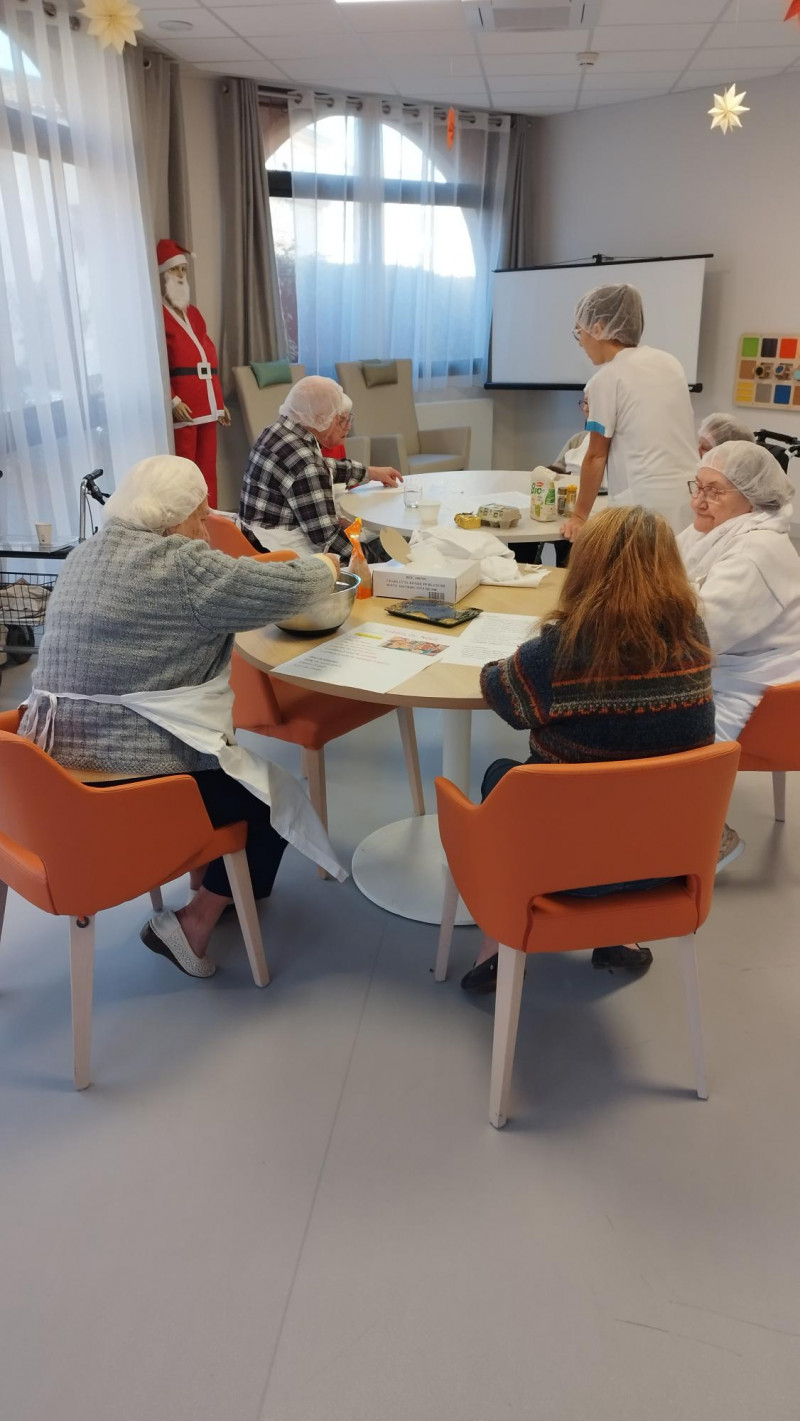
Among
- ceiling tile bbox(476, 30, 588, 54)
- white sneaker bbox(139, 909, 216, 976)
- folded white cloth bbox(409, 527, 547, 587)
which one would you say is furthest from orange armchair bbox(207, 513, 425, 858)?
ceiling tile bbox(476, 30, 588, 54)

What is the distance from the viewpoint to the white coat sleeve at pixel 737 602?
212cm

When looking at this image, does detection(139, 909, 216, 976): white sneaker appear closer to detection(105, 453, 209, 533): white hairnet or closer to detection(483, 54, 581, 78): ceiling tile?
detection(105, 453, 209, 533): white hairnet

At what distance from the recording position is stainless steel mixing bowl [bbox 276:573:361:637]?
2008 millimetres

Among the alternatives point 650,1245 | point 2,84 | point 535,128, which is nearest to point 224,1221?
point 650,1245

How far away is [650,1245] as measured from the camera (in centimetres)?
147

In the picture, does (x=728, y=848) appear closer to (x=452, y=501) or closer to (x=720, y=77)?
(x=452, y=501)

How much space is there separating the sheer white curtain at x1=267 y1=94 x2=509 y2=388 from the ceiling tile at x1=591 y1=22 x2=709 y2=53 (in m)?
1.69

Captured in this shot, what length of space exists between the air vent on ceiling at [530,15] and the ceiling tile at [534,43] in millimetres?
208

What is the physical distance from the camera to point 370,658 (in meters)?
1.91

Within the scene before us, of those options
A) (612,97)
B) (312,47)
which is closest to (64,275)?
(312,47)

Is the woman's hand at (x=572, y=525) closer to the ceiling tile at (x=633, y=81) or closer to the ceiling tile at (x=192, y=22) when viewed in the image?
the ceiling tile at (x=192, y=22)

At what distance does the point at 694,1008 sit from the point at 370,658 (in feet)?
2.94

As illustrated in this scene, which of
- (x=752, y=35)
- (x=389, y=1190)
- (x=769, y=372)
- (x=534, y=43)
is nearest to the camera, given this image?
(x=389, y=1190)

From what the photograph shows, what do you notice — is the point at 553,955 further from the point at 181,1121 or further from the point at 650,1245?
the point at 181,1121
